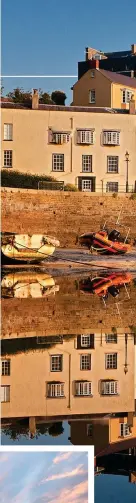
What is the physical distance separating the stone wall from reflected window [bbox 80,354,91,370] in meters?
11.9

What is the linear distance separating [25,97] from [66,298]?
45.3ft

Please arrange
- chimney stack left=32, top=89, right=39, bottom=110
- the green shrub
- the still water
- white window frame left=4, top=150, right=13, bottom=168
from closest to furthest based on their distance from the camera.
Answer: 1. the still water
2. the green shrub
3. white window frame left=4, top=150, right=13, bottom=168
4. chimney stack left=32, top=89, right=39, bottom=110

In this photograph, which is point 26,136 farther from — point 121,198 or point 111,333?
point 111,333

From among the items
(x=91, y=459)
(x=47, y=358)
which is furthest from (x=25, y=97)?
(x=91, y=459)

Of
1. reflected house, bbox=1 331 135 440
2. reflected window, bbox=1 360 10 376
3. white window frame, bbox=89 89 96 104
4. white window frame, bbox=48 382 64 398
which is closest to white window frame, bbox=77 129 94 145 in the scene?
white window frame, bbox=89 89 96 104

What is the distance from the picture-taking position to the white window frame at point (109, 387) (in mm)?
6964

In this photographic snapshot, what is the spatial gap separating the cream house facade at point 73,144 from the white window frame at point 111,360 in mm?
14622

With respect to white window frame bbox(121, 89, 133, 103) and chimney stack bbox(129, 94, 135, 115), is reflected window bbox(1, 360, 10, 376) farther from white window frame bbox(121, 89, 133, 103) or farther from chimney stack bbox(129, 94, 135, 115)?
white window frame bbox(121, 89, 133, 103)

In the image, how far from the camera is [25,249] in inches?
720

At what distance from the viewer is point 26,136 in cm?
2312

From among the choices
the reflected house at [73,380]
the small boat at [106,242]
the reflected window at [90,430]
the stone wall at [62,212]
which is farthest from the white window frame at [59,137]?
the reflected window at [90,430]

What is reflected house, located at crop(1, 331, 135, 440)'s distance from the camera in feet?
19.6

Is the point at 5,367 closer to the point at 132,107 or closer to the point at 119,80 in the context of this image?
the point at 132,107

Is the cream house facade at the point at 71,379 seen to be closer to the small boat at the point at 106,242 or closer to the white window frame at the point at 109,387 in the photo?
the white window frame at the point at 109,387
